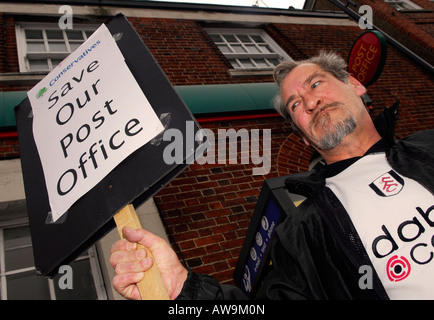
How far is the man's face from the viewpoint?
2.03 metres

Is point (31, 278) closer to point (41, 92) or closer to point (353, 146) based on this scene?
point (41, 92)

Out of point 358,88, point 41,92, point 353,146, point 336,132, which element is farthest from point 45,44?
point 353,146

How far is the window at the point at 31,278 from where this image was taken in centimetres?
277

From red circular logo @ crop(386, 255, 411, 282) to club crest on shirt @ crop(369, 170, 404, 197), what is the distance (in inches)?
14.3

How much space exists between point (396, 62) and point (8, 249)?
8.21 metres

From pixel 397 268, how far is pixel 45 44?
6095 mm

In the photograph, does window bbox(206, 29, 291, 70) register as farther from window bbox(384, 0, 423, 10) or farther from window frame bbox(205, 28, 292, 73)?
window bbox(384, 0, 423, 10)

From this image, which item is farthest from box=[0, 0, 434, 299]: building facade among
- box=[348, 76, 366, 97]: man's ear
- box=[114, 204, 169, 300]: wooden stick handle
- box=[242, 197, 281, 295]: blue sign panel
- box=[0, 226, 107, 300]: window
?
box=[114, 204, 169, 300]: wooden stick handle

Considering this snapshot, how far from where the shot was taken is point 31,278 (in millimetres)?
2865

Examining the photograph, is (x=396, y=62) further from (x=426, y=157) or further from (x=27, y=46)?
(x=27, y=46)

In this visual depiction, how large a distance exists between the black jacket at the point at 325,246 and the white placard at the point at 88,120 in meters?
0.69

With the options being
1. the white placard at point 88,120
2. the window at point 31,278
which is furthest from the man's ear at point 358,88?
the window at point 31,278

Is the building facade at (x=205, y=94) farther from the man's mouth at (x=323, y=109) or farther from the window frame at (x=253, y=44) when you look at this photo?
the man's mouth at (x=323, y=109)
